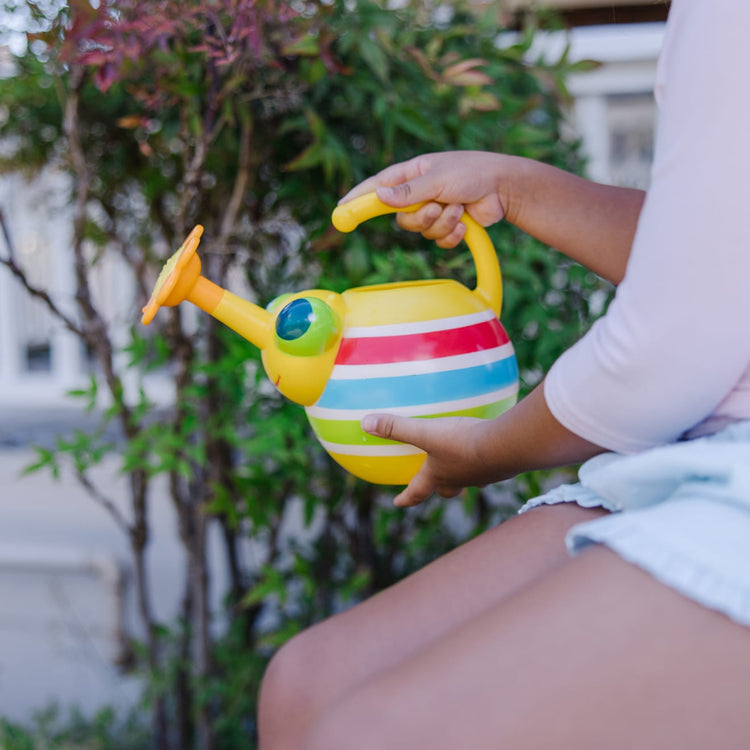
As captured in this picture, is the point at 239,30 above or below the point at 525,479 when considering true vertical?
above

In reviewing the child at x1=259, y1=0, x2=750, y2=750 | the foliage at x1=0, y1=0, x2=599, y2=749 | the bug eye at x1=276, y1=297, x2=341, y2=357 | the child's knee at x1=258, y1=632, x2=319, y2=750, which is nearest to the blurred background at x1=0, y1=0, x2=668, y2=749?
the foliage at x1=0, y1=0, x2=599, y2=749

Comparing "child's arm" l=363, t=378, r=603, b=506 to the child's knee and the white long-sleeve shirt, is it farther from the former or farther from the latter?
the child's knee

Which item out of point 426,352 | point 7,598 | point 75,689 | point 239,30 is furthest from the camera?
point 7,598

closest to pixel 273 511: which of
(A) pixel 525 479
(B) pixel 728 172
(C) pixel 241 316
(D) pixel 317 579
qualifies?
(D) pixel 317 579

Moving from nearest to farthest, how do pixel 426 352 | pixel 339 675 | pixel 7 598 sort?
pixel 339 675 → pixel 426 352 → pixel 7 598

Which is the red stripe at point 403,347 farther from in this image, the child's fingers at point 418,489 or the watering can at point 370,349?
the child's fingers at point 418,489

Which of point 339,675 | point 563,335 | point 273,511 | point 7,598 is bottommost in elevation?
point 7,598

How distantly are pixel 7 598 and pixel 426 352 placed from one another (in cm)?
237

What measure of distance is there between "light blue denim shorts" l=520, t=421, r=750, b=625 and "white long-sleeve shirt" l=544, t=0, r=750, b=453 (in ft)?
0.14

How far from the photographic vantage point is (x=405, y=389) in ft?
3.13

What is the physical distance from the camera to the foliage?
144cm

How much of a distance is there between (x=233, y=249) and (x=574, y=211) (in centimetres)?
74

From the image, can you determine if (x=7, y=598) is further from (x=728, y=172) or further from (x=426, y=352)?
(x=728, y=172)

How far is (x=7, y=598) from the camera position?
2.76 metres
